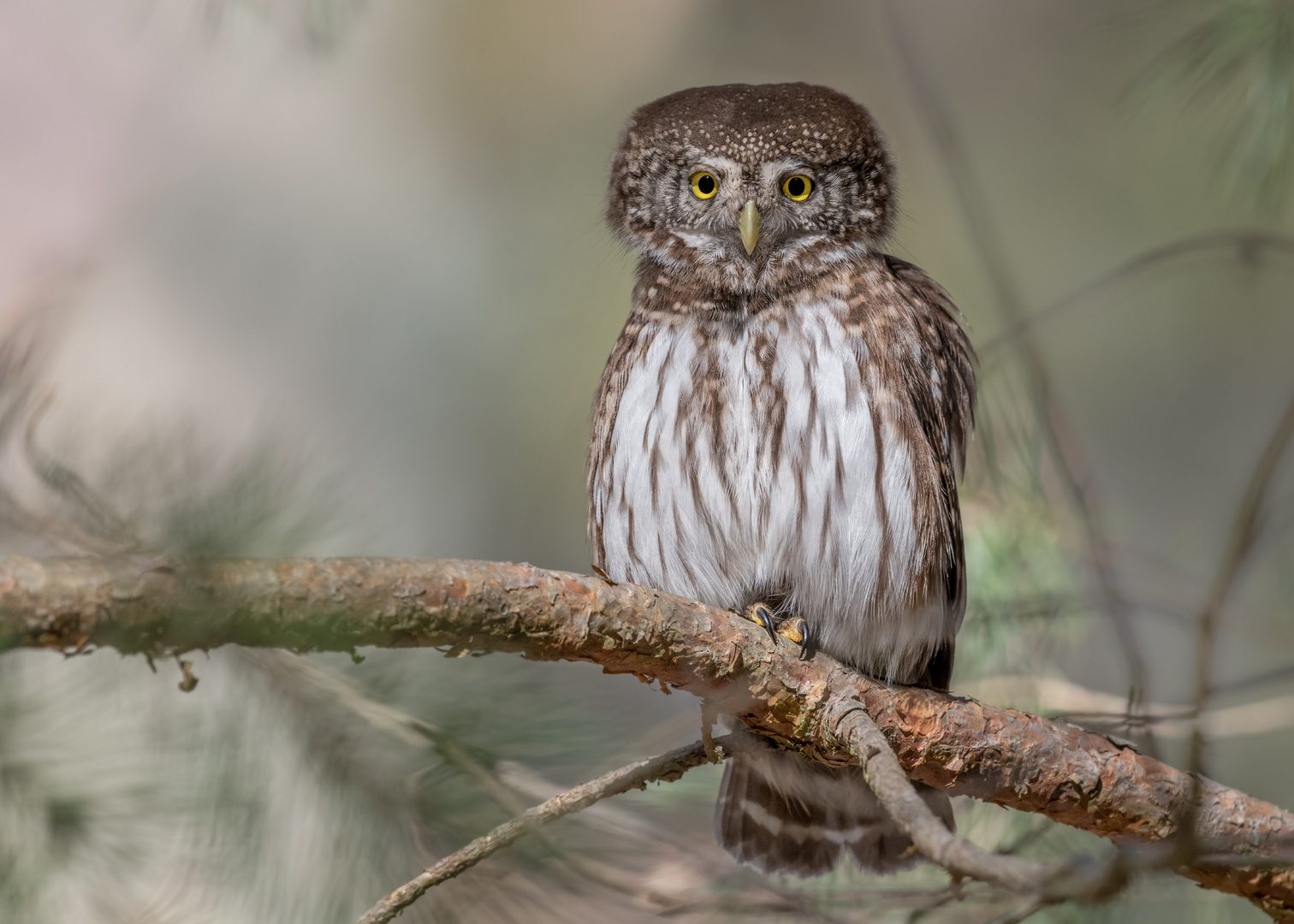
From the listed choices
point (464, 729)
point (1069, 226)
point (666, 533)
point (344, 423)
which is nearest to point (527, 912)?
point (464, 729)

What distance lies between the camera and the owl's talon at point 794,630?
73.2 inches

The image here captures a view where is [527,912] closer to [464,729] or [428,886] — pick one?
[428,886]

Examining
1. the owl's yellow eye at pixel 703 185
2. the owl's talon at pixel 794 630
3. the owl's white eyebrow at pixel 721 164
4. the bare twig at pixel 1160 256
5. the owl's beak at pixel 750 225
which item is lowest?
the owl's talon at pixel 794 630

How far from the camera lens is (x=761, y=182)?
2049mm

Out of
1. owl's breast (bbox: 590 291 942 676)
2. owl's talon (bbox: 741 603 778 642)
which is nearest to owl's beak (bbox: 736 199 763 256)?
owl's breast (bbox: 590 291 942 676)

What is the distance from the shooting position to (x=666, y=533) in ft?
6.51

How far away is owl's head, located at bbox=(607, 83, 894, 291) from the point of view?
6.68 feet

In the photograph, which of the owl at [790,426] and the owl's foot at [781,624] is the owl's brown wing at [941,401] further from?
the owl's foot at [781,624]

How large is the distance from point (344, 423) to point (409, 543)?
0.19 metres

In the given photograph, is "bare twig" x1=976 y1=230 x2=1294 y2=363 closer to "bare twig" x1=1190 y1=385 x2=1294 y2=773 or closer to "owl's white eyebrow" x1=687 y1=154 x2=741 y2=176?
"bare twig" x1=1190 y1=385 x2=1294 y2=773

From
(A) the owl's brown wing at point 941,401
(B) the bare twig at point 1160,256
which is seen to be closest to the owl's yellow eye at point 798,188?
(A) the owl's brown wing at point 941,401

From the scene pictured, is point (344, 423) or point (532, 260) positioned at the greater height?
point (532, 260)

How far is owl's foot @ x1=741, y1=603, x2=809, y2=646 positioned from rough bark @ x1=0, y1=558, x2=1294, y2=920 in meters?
0.13

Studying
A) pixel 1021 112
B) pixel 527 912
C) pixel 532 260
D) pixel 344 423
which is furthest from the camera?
pixel 532 260
